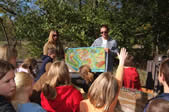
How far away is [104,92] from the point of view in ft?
6.05

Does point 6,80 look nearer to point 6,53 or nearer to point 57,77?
point 57,77

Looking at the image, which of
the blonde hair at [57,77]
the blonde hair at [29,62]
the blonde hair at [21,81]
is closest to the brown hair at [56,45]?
the blonde hair at [29,62]

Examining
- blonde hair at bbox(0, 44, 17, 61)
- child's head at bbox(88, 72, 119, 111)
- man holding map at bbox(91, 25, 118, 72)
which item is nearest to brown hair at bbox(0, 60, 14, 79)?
child's head at bbox(88, 72, 119, 111)

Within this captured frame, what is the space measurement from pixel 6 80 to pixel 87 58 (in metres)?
2.93

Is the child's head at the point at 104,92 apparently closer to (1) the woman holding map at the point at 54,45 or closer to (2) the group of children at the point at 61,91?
(2) the group of children at the point at 61,91

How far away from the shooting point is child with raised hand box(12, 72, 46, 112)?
129cm

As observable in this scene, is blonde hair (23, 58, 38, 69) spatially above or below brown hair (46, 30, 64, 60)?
below

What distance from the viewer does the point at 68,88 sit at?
2223 mm

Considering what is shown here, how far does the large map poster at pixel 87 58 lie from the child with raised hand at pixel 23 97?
7.81 ft

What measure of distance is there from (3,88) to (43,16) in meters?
5.43

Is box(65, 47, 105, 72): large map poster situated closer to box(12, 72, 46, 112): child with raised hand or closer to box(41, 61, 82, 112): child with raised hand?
box(41, 61, 82, 112): child with raised hand

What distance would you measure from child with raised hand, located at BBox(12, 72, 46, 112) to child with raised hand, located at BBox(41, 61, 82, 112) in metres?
0.51

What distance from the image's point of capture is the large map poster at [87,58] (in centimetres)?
382

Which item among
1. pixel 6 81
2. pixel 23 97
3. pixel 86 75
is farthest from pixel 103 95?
pixel 86 75
